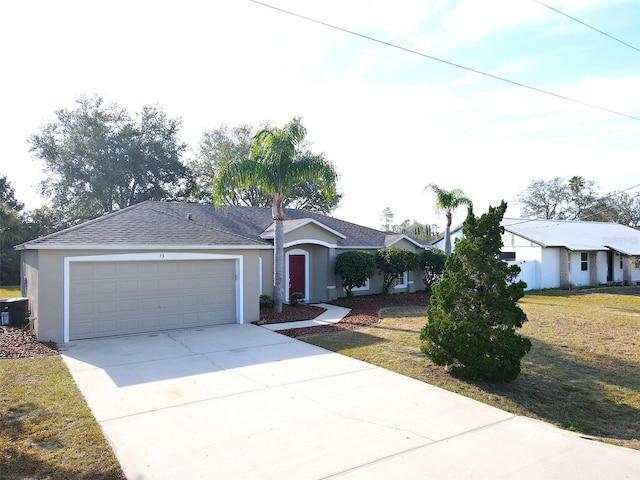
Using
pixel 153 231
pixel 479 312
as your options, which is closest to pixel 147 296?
pixel 153 231

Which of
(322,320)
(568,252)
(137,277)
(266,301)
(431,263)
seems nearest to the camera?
(137,277)

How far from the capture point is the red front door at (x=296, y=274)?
1756 centimetres

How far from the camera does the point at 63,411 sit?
5777 millimetres

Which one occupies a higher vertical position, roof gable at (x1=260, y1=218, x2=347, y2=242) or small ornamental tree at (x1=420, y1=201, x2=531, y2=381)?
roof gable at (x1=260, y1=218, x2=347, y2=242)

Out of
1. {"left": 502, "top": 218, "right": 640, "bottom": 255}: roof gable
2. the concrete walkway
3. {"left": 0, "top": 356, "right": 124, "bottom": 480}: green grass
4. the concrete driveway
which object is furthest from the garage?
{"left": 502, "top": 218, "right": 640, "bottom": 255}: roof gable

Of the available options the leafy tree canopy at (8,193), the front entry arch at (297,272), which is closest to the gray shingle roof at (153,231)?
the front entry arch at (297,272)

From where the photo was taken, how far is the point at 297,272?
17781 millimetres

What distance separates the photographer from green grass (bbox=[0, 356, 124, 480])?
13.9 feet

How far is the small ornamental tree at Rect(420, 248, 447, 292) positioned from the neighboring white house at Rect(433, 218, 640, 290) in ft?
14.3

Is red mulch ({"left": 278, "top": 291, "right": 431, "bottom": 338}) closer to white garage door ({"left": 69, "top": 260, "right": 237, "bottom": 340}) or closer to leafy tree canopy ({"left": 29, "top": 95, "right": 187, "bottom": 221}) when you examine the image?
white garage door ({"left": 69, "top": 260, "right": 237, "bottom": 340})

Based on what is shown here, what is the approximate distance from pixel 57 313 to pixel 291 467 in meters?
8.22

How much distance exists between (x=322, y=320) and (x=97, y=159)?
84.7 ft

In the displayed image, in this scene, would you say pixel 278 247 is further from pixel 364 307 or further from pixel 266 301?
pixel 364 307

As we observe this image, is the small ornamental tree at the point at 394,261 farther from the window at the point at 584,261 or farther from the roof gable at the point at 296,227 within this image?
the window at the point at 584,261
